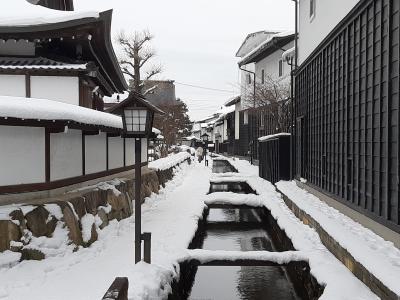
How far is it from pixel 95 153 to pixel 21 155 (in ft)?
12.9

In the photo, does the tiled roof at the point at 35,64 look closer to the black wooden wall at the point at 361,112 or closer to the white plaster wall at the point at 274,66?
the black wooden wall at the point at 361,112

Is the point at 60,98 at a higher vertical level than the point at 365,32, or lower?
lower

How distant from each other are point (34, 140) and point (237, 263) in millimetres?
4942

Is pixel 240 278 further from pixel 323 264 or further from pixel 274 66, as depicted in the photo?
pixel 274 66

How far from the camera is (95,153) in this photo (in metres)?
12.6

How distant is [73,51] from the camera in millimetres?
13094

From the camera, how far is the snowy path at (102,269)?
604 centimetres

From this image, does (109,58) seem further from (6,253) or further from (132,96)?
(6,253)

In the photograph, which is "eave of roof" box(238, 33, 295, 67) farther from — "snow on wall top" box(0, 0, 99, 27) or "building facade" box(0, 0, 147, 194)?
"snow on wall top" box(0, 0, 99, 27)

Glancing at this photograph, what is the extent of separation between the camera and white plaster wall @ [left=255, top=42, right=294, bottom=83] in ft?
95.6

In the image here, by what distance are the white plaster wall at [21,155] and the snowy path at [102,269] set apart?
1992mm

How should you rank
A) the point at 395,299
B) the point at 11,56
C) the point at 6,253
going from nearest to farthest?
the point at 395,299 → the point at 6,253 → the point at 11,56

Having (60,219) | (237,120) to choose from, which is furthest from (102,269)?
(237,120)

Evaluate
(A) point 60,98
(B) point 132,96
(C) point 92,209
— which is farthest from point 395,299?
(A) point 60,98
